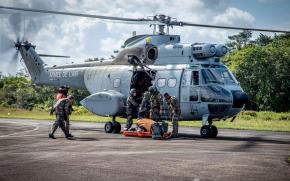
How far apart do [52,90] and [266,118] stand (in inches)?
1713

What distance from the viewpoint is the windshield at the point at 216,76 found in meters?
18.6

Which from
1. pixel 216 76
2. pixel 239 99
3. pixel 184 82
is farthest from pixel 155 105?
pixel 239 99

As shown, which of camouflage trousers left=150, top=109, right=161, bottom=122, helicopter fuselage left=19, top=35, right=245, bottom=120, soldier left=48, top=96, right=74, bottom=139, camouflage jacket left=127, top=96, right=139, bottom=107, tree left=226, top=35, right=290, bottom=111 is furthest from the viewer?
tree left=226, top=35, right=290, bottom=111

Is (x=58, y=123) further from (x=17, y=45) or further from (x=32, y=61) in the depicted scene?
(x=17, y=45)

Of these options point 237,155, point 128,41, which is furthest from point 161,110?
point 237,155

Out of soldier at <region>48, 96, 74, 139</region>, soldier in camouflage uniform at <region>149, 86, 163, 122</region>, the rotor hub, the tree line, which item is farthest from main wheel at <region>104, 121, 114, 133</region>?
the tree line

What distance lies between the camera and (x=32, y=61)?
1158 inches

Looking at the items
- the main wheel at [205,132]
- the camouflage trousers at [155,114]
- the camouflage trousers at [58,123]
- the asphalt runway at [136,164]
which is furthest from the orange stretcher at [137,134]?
the asphalt runway at [136,164]

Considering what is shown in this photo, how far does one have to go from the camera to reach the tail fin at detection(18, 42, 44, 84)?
29.0m

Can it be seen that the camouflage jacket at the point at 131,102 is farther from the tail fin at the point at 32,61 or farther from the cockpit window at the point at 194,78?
the tail fin at the point at 32,61

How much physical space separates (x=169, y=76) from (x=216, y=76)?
2.27 meters

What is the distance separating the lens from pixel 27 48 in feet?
97.5

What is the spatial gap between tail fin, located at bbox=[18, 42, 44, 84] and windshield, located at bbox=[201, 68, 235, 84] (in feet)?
45.2

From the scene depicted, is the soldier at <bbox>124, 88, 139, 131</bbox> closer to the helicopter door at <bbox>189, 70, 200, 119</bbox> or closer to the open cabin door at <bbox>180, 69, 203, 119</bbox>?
the open cabin door at <bbox>180, 69, 203, 119</bbox>
